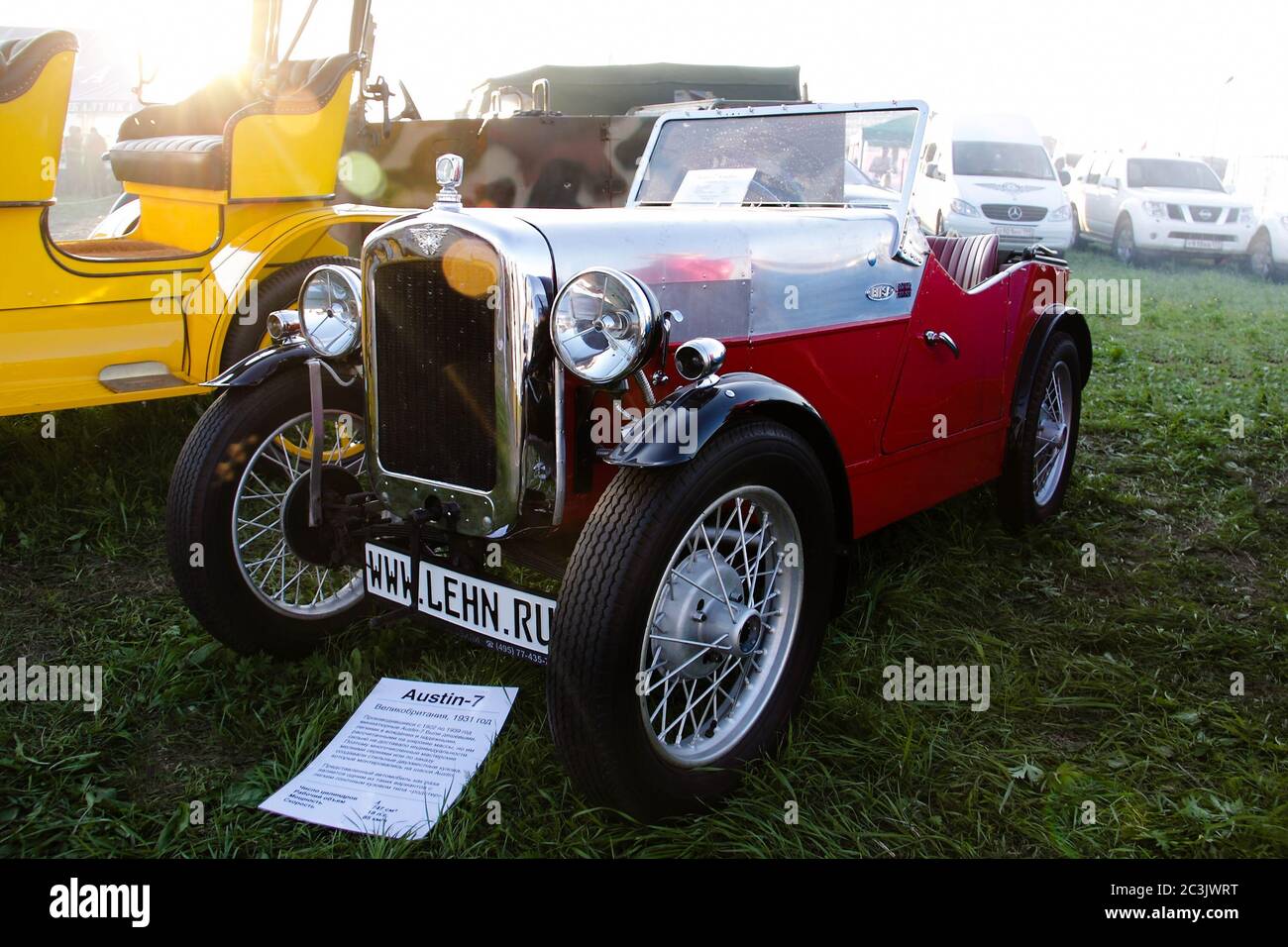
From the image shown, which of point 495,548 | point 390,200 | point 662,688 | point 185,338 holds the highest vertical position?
point 390,200

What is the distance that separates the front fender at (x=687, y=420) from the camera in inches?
85.5

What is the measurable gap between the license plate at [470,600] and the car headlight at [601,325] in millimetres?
547

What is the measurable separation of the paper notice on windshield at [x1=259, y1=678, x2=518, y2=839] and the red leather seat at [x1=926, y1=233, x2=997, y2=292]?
2727 mm

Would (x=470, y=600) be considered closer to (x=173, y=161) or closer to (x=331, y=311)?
(x=331, y=311)

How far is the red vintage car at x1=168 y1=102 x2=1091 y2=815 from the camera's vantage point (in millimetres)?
2197

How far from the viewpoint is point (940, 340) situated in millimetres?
3338

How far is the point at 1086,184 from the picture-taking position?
15.3 metres

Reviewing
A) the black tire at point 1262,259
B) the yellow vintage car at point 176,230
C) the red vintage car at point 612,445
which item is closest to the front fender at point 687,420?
the red vintage car at point 612,445

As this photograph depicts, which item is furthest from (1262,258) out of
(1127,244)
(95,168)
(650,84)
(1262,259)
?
(95,168)

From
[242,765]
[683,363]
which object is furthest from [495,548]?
[242,765]

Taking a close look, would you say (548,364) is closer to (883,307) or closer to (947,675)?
(883,307)

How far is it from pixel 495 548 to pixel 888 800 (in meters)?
1.15
